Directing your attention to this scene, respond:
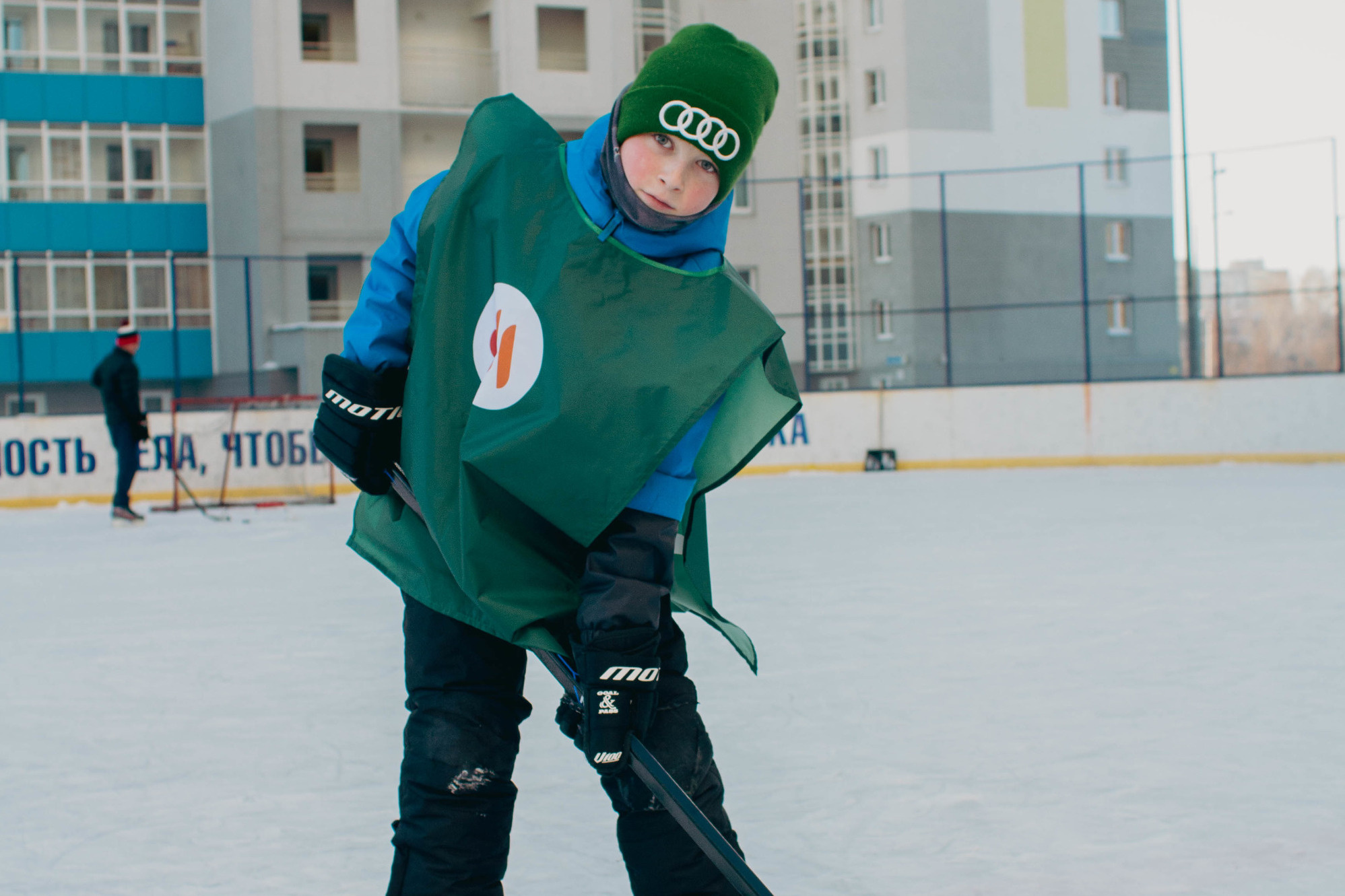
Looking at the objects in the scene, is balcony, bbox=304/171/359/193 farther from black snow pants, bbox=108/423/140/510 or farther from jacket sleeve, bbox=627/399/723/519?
jacket sleeve, bbox=627/399/723/519

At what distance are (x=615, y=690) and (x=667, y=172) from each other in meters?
0.58

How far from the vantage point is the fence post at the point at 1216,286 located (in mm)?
12773

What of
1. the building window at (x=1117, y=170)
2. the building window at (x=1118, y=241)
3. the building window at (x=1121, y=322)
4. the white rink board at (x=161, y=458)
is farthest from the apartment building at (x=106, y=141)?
the building window at (x=1117, y=170)

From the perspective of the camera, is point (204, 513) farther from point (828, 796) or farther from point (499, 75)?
point (499, 75)

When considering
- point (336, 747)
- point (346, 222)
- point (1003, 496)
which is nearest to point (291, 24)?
point (346, 222)

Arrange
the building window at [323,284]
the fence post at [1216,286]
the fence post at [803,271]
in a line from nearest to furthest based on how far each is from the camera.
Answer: the fence post at [1216,286] < the fence post at [803,271] < the building window at [323,284]

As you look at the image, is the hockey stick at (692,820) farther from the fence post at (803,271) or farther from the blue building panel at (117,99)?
the blue building panel at (117,99)

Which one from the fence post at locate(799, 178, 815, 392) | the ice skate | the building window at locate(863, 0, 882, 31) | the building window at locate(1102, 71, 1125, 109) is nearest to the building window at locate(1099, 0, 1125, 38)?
the building window at locate(1102, 71, 1125, 109)

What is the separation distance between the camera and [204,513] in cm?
Answer: 866

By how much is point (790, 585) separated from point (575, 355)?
364 cm

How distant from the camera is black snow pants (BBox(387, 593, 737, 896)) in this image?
1.46 metres

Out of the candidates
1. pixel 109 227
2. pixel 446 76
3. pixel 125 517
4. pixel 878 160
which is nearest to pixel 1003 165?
pixel 878 160

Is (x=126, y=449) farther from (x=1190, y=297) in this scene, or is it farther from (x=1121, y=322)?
(x=1121, y=322)

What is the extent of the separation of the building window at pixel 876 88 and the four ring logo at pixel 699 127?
31.4 meters
